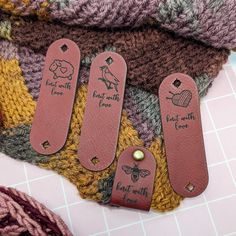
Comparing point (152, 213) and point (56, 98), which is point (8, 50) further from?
point (152, 213)

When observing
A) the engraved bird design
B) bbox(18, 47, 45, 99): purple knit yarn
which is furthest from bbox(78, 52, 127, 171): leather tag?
bbox(18, 47, 45, 99): purple knit yarn

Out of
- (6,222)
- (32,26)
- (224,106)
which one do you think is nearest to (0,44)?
(32,26)

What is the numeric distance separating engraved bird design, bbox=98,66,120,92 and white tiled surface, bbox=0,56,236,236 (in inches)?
7.6

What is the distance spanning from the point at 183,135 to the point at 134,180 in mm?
119

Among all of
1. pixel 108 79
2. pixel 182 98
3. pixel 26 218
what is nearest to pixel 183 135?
pixel 182 98

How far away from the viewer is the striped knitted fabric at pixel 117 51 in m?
0.72

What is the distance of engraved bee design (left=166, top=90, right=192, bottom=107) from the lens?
2.41 feet

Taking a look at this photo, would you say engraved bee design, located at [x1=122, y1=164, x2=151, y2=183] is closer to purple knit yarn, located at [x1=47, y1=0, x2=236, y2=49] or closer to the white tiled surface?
the white tiled surface

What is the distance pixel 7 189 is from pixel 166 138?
0.29 metres

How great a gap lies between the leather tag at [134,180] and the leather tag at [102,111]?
0.03 meters

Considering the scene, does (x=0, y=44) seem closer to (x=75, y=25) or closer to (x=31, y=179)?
(x=75, y=25)

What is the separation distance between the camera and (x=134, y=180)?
0.70 metres

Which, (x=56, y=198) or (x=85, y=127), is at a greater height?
(x=85, y=127)

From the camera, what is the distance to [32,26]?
2.57 ft
